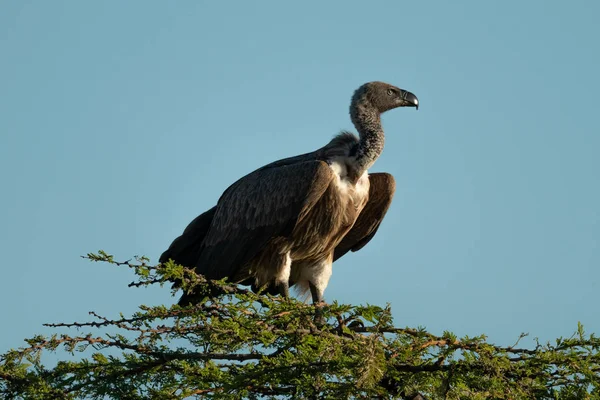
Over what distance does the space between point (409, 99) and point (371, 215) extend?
121cm

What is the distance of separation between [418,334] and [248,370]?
3.10 ft

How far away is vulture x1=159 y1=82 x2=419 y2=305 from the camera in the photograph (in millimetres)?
8312

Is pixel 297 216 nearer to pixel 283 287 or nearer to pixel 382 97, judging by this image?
pixel 283 287

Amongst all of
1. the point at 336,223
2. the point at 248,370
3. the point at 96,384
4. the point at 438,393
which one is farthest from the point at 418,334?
the point at 336,223

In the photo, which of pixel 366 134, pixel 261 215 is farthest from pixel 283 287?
pixel 366 134

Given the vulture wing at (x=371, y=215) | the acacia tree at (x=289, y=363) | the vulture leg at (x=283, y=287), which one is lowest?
the acacia tree at (x=289, y=363)

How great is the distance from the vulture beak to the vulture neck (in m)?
0.37

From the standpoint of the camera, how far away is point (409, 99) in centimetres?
938

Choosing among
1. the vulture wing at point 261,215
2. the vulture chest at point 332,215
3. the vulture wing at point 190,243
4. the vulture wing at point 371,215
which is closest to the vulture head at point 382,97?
the vulture wing at point 371,215

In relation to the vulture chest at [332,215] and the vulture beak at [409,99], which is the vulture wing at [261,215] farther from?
the vulture beak at [409,99]

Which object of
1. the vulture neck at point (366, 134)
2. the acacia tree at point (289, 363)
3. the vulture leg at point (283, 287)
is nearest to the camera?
the acacia tree at point (289, 363)

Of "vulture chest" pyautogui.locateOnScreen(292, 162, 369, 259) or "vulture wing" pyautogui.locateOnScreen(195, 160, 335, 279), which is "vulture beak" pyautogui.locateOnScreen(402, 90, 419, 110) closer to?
"vulture chest" pyautogui.locateOnScreen(292, 162, 369, 259)

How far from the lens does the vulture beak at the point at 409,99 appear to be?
9.35m

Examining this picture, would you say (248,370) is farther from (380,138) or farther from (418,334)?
(380,138)
